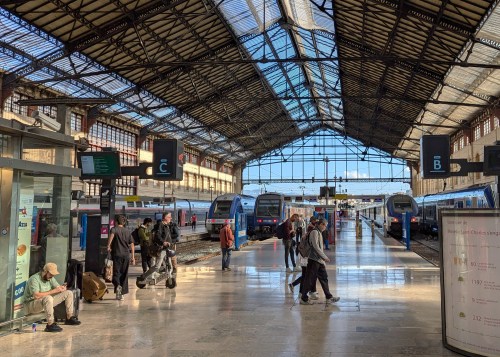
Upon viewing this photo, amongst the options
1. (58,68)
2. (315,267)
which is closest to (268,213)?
(58,68)

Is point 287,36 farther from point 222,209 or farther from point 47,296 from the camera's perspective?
point 47,296

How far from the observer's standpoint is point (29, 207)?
7.48 meters

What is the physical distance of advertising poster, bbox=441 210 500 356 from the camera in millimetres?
5293

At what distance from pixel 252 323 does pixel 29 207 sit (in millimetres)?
3848

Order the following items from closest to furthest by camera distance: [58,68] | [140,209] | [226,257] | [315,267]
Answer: [315,267] < [226,257] < [58,68] < [140,209]

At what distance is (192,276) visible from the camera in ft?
43.0

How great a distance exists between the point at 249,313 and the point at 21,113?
2614 cm

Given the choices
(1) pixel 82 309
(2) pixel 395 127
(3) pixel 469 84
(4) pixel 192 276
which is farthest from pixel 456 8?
(2) pixel 395 127

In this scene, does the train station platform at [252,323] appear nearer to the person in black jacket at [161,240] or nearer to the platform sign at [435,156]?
the person in black jacket at [161,240]

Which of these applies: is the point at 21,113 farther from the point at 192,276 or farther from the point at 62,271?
the point at 62,271

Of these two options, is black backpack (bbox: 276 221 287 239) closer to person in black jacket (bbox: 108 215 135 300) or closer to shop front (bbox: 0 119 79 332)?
person in black jacket (bbox: 108 215 135 300)

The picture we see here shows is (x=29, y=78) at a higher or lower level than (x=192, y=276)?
higher

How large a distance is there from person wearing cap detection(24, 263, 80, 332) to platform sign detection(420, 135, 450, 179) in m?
11.9

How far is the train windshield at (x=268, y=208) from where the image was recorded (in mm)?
34219
